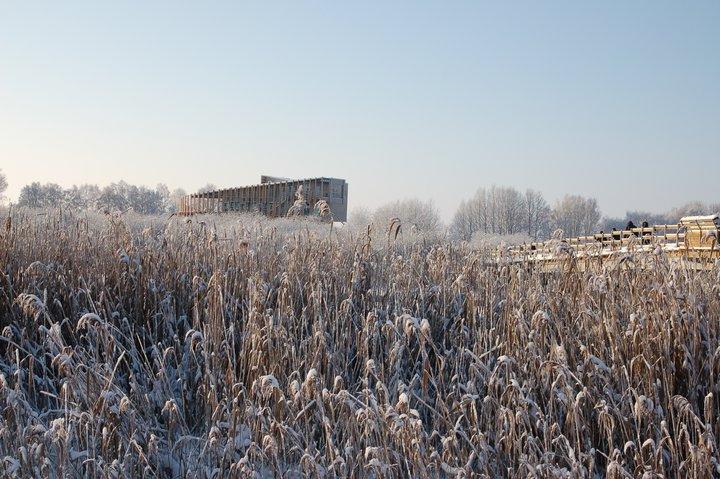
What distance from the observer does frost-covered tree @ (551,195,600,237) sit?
5388 centimetres

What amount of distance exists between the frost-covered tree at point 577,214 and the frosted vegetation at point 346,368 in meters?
50.9

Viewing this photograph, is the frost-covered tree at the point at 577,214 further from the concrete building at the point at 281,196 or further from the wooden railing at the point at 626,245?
the wooden railing at the point at 626,245

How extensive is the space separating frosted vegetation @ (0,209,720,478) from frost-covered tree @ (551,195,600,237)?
5088 centimetres

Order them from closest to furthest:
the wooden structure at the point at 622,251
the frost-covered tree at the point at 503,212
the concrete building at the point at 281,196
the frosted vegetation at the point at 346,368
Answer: the frosted vegetation at the point at 346,368, the wooden structure at the point at 622,251, the concrete building at the point at 281,196, the frost-covered tree at the point at 503,212

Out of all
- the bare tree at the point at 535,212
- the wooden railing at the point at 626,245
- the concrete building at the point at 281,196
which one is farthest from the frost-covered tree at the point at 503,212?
the wooden railing at the point at 626,245

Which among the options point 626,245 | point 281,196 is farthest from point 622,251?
point 281,196

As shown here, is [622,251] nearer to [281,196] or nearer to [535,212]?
[281,196]

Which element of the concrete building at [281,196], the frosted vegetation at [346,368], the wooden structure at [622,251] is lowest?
the frosted vegetation at [346,368]

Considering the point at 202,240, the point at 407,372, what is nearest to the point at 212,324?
the point at 407,372

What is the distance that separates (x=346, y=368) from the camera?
3.61m

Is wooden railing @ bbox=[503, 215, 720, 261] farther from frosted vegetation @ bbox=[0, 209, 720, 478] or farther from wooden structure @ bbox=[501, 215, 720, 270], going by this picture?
frosted vegetation @ bbox=[0, 209, 720, 478]

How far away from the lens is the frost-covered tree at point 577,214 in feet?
177

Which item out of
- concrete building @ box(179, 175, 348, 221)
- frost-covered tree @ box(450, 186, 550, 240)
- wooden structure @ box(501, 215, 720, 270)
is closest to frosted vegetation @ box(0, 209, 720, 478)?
wooden structure @ box(501, 215, 720, 270)

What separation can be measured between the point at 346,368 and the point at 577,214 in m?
56.5
